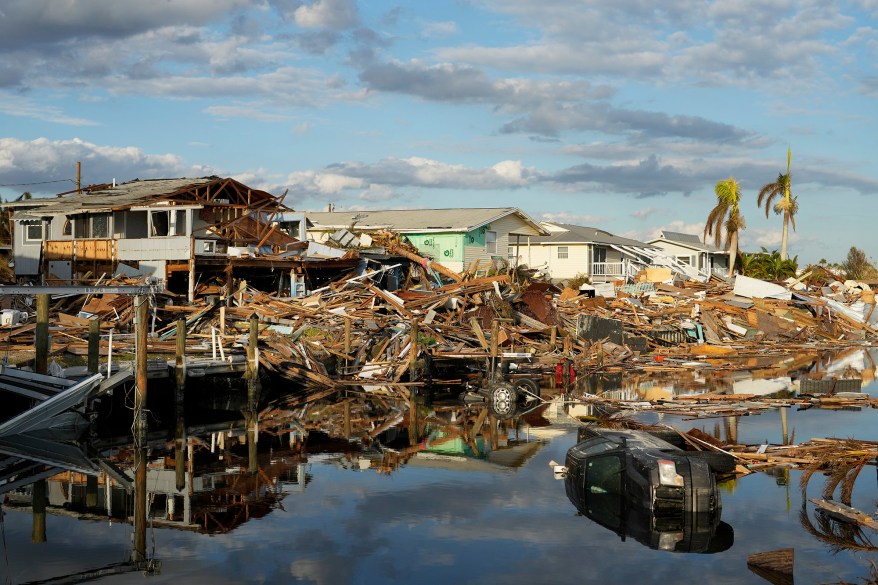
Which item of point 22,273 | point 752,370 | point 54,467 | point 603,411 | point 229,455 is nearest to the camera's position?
point 54,467

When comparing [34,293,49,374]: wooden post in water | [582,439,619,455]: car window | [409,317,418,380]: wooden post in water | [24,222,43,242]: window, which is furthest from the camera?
[24,222,43,242]: window

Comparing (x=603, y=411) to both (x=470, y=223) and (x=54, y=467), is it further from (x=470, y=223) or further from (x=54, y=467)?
(x=470, y=223)

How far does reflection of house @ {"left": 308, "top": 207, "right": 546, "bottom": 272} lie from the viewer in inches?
2094

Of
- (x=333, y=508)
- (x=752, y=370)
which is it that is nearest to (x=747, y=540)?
(x=333, y=508)

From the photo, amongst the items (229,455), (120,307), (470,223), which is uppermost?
(470,223)

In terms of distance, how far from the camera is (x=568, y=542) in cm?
1537

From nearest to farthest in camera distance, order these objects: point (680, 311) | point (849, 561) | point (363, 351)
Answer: point (849, 561)
point (363, 351)
point (680, 311)

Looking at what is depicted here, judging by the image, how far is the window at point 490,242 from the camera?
5556 centimetres

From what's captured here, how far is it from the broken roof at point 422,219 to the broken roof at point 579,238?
7.96 feet

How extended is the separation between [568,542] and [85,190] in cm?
4001

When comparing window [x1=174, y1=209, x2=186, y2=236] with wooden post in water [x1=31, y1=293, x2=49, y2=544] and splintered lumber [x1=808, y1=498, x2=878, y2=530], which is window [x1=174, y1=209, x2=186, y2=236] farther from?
splintered lumber [x1=808, y1=498, x2=878, y2=530]

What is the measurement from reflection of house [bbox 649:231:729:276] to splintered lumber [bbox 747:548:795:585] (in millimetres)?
58298

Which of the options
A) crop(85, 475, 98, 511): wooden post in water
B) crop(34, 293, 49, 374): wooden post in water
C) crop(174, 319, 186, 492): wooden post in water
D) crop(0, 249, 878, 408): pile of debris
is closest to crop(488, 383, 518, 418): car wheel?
crop(0, 249, 878, 408): pile of debris

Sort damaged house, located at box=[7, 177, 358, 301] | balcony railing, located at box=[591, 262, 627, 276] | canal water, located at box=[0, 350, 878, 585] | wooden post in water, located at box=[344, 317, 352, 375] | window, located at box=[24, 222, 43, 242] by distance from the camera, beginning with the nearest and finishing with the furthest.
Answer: canal water, located at box=[0, 350, 878, 585]
wooden post in water, located at box=[344, 317, 352, 375]
damaged house, located at box=[7, 177, 358, 301]
window, located at box=[24, 222, 43, 242]
balcony railing, located at box=[591, 262, 627, 276]
